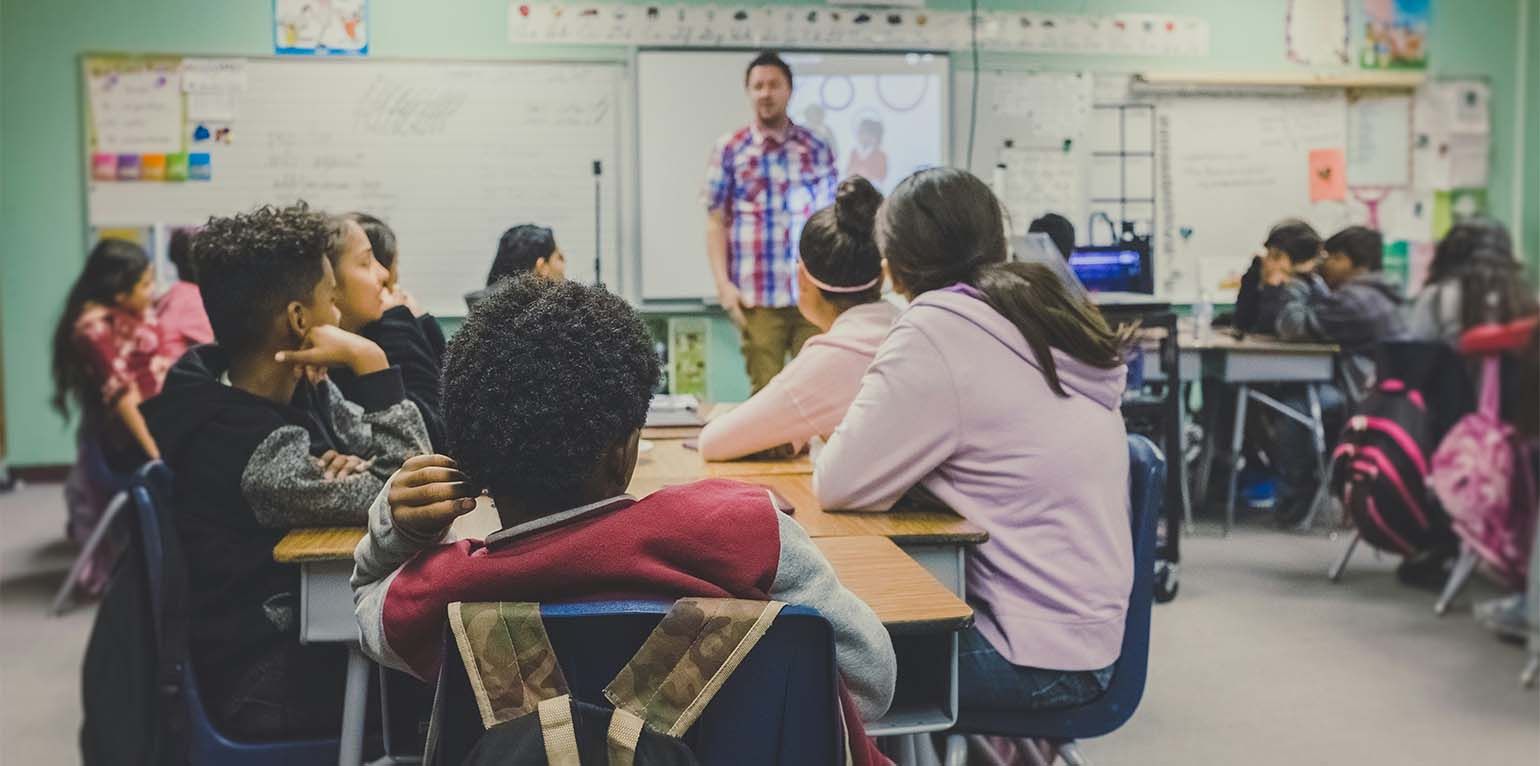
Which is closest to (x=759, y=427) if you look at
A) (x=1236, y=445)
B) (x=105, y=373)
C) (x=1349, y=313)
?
(x=1349, y=313)

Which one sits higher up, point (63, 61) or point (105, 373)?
point (63, 61)

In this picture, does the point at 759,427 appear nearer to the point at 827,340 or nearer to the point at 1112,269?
the point at 827,340

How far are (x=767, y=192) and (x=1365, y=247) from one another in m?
3.39

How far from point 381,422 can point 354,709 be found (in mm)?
388

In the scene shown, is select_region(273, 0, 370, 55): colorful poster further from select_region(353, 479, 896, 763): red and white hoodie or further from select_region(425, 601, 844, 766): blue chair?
select_region(425, 601, 844, 766): blue chair

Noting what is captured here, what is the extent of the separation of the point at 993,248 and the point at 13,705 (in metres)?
2.37

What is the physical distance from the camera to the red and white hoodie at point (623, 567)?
3.13ft

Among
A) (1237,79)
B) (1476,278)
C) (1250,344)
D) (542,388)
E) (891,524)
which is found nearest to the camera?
(1476,278)

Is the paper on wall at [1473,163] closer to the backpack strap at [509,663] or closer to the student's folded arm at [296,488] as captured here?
the backpack strap at [509,663]

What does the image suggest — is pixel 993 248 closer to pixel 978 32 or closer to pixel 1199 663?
pixel 1199 663

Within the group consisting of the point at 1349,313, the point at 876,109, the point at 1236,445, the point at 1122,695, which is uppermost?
the point at 876,109

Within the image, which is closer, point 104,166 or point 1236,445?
point 1236,445

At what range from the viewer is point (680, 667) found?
90 centimetres

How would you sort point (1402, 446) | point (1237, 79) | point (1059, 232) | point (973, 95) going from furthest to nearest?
point (1237, 79) → point (973, 95) → point (1059, 232) → point (1402, 446)
